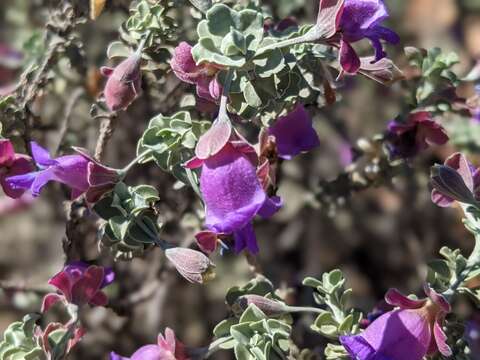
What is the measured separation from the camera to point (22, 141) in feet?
4.07

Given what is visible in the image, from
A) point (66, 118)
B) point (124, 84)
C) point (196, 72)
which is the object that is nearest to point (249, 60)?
point (196, 72)

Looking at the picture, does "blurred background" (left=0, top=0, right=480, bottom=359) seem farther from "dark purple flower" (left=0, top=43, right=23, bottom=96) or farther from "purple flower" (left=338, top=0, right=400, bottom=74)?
"purple flower" (left=338, top=0, right=400, bottom=74)

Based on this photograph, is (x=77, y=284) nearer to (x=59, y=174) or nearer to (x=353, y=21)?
(x=59, y=174)

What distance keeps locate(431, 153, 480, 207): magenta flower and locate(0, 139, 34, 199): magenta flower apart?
58 cm

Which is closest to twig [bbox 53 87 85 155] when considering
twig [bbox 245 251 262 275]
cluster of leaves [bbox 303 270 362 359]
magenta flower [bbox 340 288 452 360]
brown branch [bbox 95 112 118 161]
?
brown branch [bbox 95 112 118 161]

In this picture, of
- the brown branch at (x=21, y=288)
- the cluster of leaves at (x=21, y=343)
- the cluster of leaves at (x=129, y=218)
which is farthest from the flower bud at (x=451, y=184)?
the brown branch at (x=21, y=288)

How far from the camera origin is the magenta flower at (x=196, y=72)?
1.03 metres

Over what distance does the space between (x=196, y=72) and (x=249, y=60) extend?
96 millimetres

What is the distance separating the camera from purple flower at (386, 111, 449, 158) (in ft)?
4.21

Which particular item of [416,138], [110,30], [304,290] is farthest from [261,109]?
[110,30]

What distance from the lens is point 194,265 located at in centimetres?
105

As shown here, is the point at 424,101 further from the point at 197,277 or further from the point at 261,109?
the point at 197,277

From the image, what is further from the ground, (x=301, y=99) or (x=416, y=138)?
(x=301, y=99)

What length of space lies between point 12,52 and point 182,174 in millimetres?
1344
